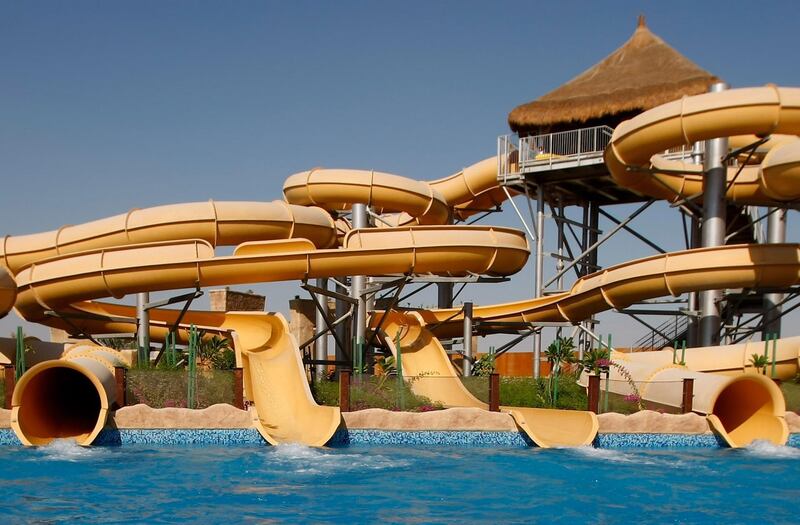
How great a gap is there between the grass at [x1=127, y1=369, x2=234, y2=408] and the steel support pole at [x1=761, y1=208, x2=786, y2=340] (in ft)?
52.6

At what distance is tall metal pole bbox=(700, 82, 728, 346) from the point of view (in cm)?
2128

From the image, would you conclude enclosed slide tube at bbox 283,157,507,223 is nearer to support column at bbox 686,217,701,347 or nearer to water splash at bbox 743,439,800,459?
support column at bbox 686,217,701,347

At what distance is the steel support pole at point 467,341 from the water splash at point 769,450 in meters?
6.50

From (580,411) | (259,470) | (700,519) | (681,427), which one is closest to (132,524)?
(259,470)

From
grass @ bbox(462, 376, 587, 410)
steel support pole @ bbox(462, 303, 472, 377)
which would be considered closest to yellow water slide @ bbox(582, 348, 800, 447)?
grass @ bbox(462, 376, 587, 410)

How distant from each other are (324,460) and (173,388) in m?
4.10

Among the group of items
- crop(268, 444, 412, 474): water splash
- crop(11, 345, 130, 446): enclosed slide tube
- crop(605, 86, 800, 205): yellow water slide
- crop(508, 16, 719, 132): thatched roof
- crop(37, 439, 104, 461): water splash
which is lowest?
crop(37, 439, 104, 461): water splash

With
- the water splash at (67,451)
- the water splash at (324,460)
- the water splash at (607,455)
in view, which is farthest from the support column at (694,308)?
the water splash at (67,451)

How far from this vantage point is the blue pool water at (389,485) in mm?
9844

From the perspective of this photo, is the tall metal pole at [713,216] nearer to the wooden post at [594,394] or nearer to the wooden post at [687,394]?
the wooden post at [687,394]

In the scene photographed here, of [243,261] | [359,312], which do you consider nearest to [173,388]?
[243,261]

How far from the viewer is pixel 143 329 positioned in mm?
18766

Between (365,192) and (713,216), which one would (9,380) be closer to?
(365,192)

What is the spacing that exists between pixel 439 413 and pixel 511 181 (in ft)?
39.0
